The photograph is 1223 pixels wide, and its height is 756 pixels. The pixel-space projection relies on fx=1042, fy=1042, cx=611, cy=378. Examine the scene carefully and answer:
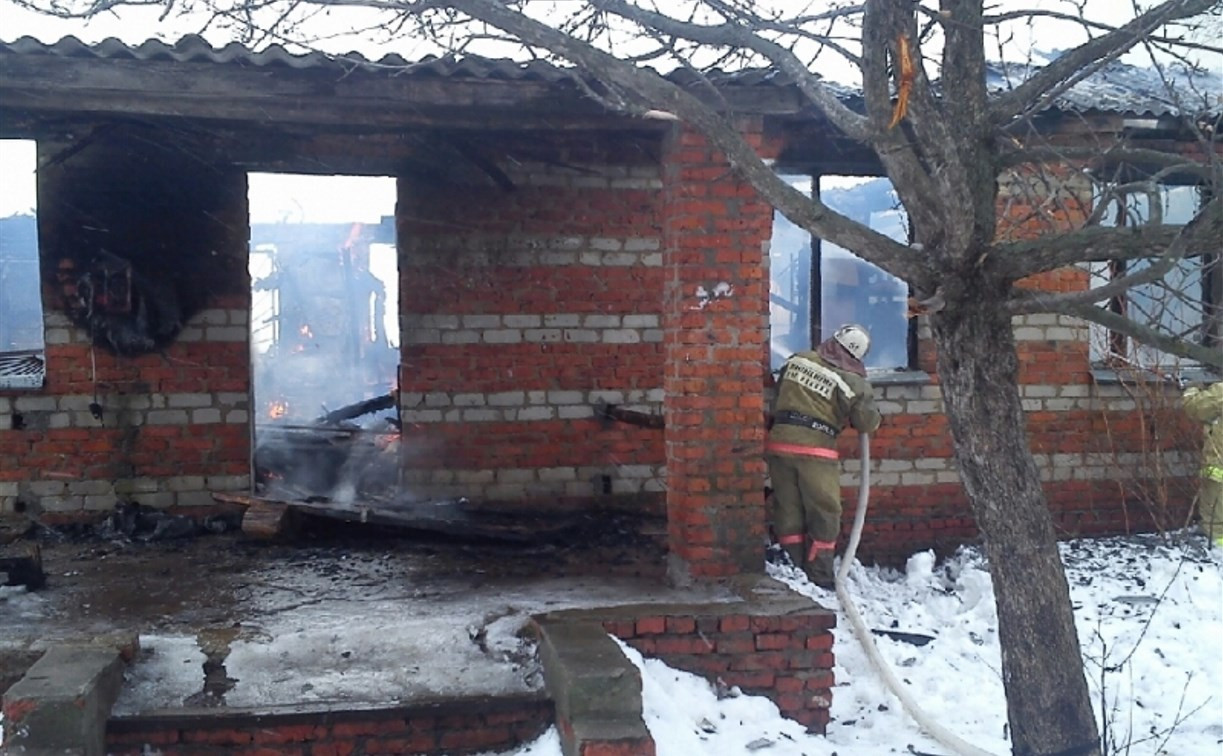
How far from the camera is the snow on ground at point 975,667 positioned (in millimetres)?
5258

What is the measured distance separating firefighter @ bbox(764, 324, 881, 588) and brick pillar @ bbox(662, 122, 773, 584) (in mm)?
781

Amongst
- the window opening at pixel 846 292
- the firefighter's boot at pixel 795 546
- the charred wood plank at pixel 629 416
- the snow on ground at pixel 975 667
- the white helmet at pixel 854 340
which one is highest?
the window opening at pixel 846 292

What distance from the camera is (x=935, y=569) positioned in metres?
8.55

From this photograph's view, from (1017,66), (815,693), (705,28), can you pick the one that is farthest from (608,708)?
(1017,66)

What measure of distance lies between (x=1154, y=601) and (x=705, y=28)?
17.5 feet

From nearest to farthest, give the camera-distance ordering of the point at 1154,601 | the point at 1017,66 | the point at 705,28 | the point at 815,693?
the point at 705,28, the point at 815,693, the point at 1154,601, the point at 1017,66

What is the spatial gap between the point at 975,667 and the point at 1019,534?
2.55 meters

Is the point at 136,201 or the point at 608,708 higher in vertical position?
the point at 136,201

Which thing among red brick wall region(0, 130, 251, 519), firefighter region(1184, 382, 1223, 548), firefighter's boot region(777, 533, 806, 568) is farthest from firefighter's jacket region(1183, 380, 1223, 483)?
red brick wall region(0, 130, 251, 519)

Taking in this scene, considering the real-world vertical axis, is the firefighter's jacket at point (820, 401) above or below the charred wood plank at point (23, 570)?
above

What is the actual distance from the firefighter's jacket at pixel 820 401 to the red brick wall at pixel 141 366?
430cm

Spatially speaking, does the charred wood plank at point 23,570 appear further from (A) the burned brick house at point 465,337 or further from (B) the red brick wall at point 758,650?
(B) the red brick wall at point 758,650

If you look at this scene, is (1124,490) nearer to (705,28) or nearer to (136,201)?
(705,28)

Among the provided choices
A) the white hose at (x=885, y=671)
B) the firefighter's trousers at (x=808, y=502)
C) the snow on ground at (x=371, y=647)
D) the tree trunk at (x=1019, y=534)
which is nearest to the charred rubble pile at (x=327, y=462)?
the snow on ground at (x=371, y=647)
